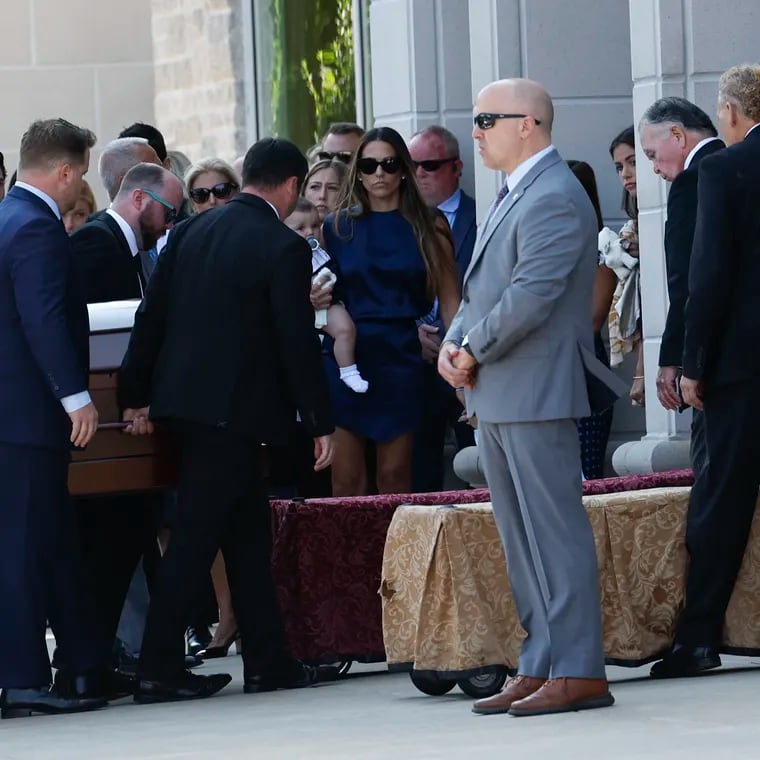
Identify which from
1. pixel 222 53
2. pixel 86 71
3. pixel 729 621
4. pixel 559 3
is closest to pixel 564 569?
pixel 729 621

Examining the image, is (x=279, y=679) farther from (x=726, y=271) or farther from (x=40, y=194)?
(x=726, y=271)

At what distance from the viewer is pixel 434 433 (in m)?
10.1

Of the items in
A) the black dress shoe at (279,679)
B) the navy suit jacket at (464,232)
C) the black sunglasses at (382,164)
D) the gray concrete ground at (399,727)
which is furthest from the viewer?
the navy suit jacket at (464,232)

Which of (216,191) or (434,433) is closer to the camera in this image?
(216,191)

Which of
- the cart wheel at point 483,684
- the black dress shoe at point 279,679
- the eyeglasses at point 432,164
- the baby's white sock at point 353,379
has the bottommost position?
the black dress shoe at point 279,679

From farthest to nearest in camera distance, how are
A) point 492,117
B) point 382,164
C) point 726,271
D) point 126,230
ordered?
point 382,164, point 126,230, point 726,271, point 492,117

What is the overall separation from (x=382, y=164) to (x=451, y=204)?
53.7 inches

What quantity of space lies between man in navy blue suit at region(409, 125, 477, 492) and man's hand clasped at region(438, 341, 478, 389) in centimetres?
301

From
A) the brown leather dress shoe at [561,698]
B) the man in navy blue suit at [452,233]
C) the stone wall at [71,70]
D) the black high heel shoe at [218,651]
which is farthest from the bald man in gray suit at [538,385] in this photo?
the stone wall at [71,70]

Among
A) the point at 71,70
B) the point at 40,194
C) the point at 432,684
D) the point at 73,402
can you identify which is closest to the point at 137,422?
the point at 73,402

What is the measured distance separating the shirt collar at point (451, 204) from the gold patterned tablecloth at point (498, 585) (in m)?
2.97

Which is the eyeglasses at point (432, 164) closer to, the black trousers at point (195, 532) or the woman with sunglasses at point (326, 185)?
the woman with sunglasses at point (326, 185)

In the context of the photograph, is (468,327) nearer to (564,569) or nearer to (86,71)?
(564,569)

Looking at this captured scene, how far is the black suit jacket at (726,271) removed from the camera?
287 inches
